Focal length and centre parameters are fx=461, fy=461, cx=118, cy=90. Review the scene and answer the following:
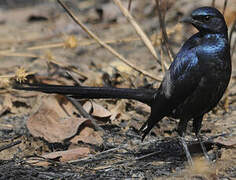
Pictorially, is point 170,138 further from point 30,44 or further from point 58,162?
point 30,44

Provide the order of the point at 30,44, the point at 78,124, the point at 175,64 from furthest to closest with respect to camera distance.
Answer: the point at 30,44
the point at 78,124
the point at 175,64

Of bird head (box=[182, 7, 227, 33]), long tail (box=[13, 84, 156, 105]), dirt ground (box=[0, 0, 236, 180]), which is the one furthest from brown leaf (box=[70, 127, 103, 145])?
bird head (box=[182, 7, 227, 33])

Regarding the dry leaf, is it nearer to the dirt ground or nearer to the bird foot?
the dirt ground

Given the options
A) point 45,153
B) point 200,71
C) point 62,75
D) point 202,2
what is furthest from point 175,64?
point 202,2

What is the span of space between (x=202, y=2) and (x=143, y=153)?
4.35 m

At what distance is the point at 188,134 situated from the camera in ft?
15.0

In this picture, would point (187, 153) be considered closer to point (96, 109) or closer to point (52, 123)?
point (96, 109)

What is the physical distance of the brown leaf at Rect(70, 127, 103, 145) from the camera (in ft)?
14.0

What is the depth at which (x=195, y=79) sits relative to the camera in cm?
371

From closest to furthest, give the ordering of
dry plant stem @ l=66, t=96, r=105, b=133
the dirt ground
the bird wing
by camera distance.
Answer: the dirt ground → the bird wing → dry plant stem @ l=66, t=96, r=105, b=133

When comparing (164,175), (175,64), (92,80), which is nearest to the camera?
(164,175)

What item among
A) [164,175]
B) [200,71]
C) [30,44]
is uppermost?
[30,44]

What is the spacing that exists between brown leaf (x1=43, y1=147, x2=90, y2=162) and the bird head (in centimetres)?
143

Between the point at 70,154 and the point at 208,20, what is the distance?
1598mm
